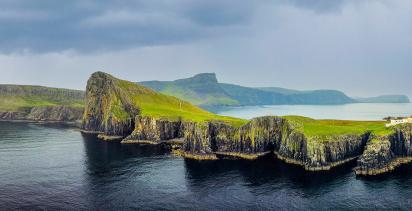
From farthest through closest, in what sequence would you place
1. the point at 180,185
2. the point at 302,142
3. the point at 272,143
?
the point at 272,143 < the point at 302,142 < the point at 180,185

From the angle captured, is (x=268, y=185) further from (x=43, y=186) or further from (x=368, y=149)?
(x=43, y=186)

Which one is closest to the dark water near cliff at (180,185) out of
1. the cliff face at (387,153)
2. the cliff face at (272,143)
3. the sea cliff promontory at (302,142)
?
the cliff face at (387,153)

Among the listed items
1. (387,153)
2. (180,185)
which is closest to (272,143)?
(387,153)

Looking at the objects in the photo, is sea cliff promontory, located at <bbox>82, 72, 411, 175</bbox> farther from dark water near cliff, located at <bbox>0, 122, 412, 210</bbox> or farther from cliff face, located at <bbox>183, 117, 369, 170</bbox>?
dark water near cliff, located at <bbox>0, 122, 412, 210</bbox>

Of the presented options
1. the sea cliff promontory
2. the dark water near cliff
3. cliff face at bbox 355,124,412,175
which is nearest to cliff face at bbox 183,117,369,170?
the sea cliff promontory

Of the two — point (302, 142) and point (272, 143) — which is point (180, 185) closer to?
point (302, 142)

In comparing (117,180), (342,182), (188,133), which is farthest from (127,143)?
(342,182)
